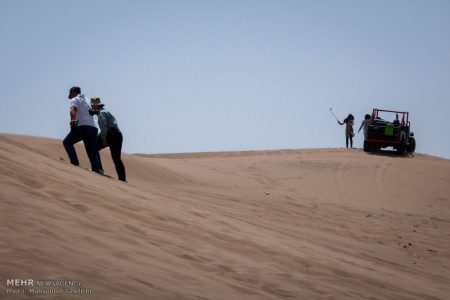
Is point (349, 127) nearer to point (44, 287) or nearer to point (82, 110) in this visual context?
point (82, 110)

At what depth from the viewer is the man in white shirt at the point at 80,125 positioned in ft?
Result: 35.5

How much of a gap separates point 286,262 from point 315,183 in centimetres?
1301

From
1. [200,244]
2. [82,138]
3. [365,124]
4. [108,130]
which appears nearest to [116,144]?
[108,130]

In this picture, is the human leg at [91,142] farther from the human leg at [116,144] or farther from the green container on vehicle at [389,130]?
the green container on vehicle at [389,130]

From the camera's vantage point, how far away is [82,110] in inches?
430

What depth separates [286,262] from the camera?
23.0ft

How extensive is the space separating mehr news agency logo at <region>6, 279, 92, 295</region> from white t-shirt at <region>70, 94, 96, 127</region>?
648 centimetres

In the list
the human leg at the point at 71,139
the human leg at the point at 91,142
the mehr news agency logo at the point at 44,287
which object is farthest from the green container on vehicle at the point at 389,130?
the mehr news agency logo at the point at 44,287

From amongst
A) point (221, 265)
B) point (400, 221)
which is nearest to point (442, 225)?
point (400, 221)

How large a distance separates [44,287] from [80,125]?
22.0 feet

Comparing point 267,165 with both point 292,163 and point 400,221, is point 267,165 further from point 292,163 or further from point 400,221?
point 400,221

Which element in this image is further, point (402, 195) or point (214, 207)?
point (402, 195)


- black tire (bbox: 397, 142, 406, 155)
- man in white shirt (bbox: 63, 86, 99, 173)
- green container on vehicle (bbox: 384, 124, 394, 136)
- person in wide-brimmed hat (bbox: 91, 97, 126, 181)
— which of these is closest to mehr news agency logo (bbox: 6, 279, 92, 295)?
man in white shirt (bbox: 63, 86, 99, 173)

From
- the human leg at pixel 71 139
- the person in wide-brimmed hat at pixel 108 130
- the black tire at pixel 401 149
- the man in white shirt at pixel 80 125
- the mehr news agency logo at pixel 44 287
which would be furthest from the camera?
the black tire at pixel 401 149
